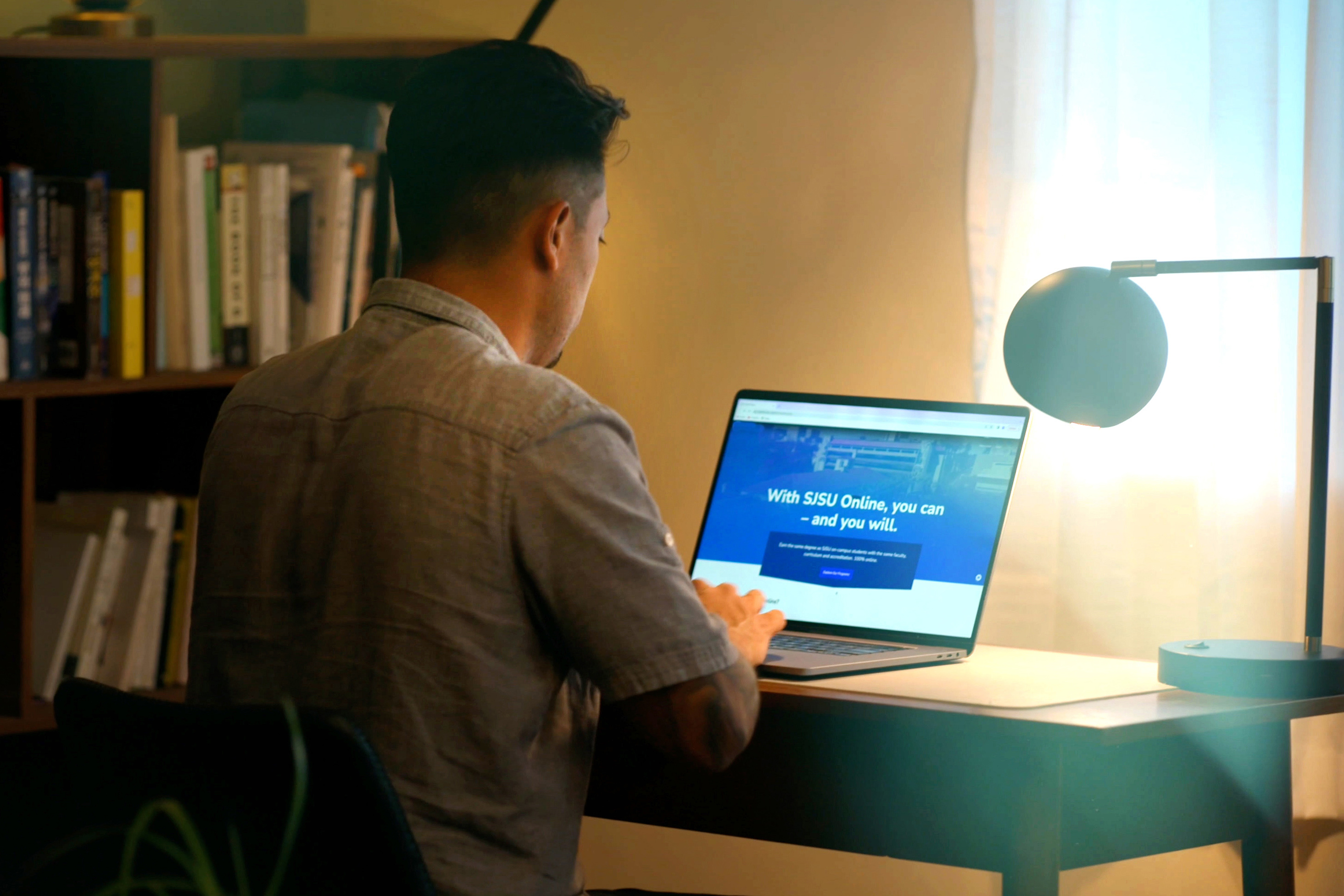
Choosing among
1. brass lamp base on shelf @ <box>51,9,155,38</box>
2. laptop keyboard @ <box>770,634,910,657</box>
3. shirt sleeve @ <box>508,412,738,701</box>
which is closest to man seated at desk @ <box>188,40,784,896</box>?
shirt sleeve @ <box>508,412,738,701</box>

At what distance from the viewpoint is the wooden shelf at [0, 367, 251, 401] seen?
6.11 ft

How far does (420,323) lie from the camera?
1.20 metres

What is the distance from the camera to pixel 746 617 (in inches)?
56.6

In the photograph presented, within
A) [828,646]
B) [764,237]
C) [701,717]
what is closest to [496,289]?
[701,717]

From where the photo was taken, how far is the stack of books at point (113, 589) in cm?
199

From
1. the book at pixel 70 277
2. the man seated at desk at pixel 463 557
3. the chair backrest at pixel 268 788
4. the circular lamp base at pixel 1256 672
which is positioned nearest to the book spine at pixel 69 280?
the book at pixel 70 277

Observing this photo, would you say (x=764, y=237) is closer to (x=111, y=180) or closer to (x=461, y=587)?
(x=111, y=180)

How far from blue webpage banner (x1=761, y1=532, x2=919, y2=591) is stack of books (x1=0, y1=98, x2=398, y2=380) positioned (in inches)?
31.7

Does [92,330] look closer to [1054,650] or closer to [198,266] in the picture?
[198,266]

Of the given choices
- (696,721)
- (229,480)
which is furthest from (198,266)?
(696,721)

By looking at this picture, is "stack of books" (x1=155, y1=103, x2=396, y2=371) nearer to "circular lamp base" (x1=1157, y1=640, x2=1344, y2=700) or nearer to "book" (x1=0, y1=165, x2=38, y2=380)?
"book" (x1=0, y1=165, x2=38, y2=380)

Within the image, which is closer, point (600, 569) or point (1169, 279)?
point (600, 569)

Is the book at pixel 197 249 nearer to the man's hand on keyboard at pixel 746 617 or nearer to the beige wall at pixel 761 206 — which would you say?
the beige wall at pixel 761 206

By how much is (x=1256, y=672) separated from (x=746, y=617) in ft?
1.70
